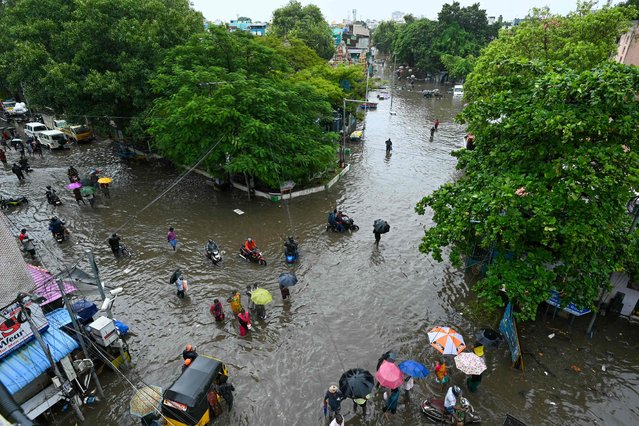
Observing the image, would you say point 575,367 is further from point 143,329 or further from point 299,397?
point 143,329

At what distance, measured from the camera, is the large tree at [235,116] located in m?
20.2

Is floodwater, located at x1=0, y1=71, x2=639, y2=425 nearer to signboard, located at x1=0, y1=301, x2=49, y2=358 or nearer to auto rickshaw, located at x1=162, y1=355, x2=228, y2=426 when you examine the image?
auto rickshaw, located at x1=162, y1=355, x2=228, y2=426

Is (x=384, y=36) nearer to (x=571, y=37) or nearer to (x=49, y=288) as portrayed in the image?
(x=571, y=37)

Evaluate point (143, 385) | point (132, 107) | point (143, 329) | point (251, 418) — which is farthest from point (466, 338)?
point (132, 107)

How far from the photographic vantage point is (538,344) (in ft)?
42.4

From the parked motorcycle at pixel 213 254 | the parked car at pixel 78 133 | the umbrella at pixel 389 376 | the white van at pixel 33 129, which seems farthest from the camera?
the parked car at pixel 78 133

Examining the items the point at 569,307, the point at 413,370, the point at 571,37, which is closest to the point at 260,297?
the point at 413,370

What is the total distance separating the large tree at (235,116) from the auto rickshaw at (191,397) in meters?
11.8

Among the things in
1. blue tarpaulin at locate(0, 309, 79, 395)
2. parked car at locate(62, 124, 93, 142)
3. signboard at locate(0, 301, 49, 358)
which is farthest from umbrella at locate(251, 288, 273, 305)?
parked car at locate(62, 124, 93, 142)

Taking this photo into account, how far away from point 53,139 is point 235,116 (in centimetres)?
2294

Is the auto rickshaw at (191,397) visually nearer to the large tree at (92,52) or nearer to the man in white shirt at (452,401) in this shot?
the man in white shirt at (452,401)

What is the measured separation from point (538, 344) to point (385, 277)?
6236mm

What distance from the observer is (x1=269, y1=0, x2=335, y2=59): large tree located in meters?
68.6

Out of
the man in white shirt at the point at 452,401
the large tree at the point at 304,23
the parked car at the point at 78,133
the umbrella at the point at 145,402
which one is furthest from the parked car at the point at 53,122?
the large tree at the point at 304,23
